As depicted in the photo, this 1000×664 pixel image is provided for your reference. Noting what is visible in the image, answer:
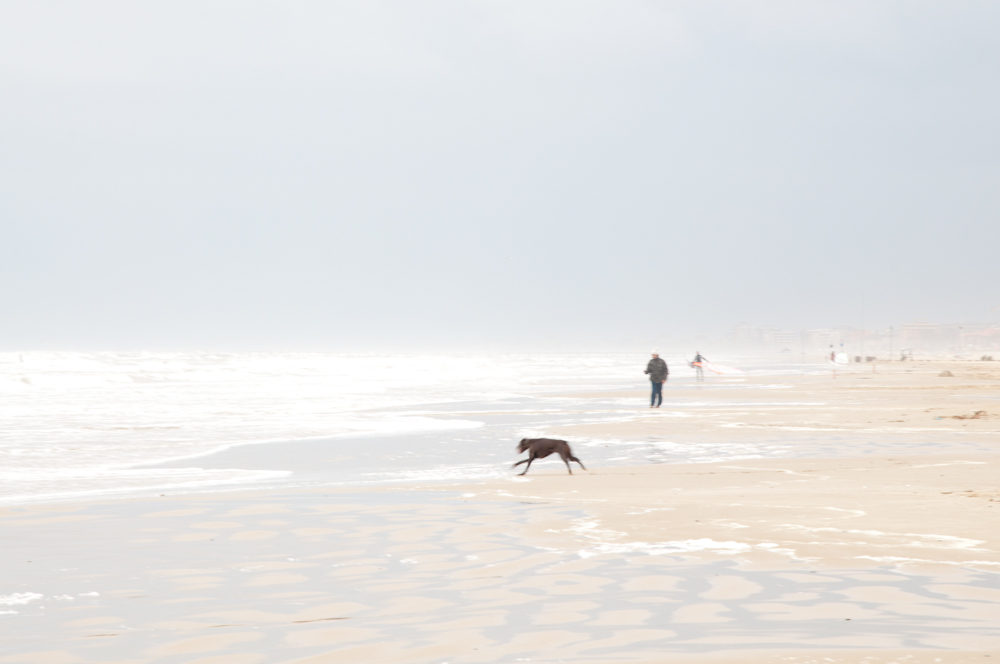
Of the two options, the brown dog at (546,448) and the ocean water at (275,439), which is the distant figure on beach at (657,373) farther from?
the brown dog at (546,448)

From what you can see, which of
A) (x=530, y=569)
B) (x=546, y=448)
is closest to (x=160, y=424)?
(x=546, y=448)

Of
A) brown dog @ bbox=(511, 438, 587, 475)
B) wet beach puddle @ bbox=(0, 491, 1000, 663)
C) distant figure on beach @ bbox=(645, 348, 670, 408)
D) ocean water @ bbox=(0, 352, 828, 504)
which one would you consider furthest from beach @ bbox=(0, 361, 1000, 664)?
distant figure on beach @ bbox=(645, 348, 670, 408)

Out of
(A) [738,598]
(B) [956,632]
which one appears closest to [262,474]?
(A) [738,598]

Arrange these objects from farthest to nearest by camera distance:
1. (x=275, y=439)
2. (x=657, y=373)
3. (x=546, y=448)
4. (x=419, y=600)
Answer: (x=657, y=373), (x=275, y=439), (x=546, y=448), (x=419, y=600)

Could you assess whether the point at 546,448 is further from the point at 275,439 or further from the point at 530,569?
the point at 275,439

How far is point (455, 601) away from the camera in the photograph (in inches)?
235

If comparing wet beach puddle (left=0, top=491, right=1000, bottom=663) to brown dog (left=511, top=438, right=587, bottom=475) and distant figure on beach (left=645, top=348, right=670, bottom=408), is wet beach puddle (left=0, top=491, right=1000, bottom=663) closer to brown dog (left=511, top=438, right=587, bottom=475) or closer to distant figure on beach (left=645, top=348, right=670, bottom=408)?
brown dog (left=511, top=438, right=587, bottom=475)

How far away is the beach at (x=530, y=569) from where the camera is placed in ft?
16.5

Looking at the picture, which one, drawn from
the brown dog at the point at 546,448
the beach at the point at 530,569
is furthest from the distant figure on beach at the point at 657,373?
the brown dog at the point at 546,448

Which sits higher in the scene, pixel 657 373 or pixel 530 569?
pixel 657 373

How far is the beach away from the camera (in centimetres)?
502

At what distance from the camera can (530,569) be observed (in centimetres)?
684

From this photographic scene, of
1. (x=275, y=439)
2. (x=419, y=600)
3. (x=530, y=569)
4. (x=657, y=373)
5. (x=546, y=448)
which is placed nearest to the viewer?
(x=419, y=600)

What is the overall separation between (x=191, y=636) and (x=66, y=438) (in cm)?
1503
